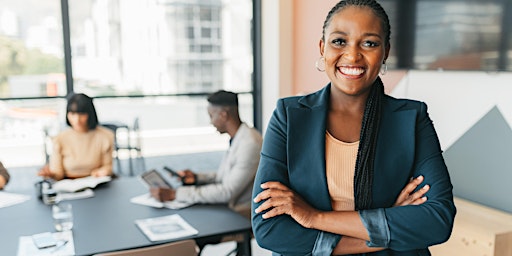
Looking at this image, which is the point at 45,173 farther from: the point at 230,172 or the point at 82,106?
the point at 230,172

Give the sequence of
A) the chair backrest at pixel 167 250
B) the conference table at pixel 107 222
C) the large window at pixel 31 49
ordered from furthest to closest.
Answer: the large window at pixel 31 49 → the conference table at pixel 107 222 → the chair backrest at pixel 167 250

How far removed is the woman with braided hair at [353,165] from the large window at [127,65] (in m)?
3.94

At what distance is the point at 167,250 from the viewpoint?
6.56 feet

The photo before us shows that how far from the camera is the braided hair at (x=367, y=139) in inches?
50.5

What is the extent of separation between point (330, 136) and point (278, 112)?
0.16 metres

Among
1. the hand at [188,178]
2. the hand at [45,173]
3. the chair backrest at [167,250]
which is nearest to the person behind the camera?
the chair backrest at [167,250]

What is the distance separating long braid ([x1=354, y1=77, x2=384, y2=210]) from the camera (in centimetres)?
128

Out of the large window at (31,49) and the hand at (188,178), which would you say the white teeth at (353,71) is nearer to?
the hand at (188,178)

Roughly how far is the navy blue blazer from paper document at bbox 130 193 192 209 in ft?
4.39

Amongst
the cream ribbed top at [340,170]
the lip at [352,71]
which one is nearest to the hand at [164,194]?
the cream ribbed top at [340,170]

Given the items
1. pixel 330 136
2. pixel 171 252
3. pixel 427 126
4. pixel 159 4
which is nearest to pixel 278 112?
pixel 330 136

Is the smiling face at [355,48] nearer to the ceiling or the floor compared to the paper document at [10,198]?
nearer to the ceiling

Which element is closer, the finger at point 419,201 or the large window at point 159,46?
the finger at point 419,201

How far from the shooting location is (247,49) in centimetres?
547
